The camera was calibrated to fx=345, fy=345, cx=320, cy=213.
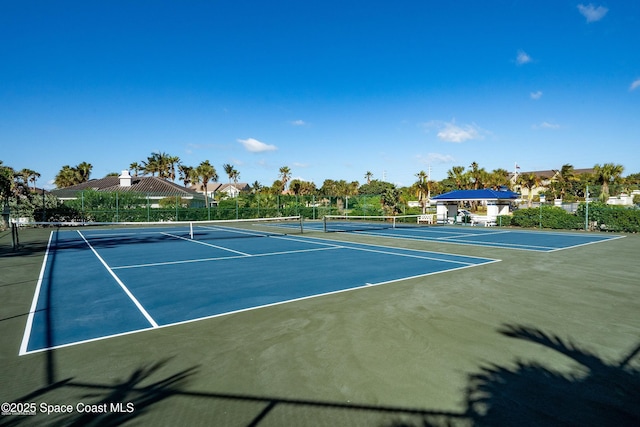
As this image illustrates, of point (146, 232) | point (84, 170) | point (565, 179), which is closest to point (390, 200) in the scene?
point (146, 232)

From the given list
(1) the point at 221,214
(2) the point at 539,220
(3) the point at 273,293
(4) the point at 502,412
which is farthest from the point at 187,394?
(1) the point at 221,214

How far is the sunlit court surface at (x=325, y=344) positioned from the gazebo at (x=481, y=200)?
80.1 ft

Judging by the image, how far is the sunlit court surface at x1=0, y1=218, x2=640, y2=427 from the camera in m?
4.03

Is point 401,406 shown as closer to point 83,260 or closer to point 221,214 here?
point 83,260

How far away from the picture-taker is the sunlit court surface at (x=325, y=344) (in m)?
4.03

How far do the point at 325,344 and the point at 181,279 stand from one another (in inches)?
258

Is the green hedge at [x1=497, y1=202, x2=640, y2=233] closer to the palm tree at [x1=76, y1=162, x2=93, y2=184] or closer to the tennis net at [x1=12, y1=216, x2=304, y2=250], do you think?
the tennis net at [x1=12, y1=216, x2=304, y2=250]

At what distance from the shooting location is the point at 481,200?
35.8 meters

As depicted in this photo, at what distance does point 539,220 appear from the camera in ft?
102

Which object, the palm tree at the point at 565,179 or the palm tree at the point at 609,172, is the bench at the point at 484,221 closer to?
the palm tree at the point at 609,172

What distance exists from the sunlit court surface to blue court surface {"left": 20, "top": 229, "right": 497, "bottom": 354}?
66 millimetres

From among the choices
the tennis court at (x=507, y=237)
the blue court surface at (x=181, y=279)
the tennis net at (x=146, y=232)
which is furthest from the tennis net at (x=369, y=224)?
the blue court surface at (x=181, y=279)

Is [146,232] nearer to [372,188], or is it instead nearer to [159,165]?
[159,165]

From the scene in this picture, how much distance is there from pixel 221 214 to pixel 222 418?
127 feet
